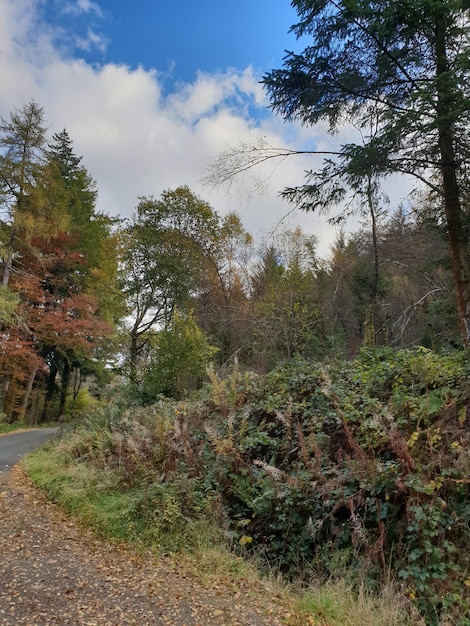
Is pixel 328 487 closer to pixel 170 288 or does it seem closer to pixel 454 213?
pixel 454 213

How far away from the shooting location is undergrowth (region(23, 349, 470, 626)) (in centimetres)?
340

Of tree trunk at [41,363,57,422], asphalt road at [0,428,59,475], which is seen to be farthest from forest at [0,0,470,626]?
tree trunk at [41,363,57,422]

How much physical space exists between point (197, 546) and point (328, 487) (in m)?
1.61

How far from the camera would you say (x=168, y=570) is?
3805 mm

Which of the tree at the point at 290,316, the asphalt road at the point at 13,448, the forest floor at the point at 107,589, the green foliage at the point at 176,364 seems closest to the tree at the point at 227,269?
the tree at the point at 290,316

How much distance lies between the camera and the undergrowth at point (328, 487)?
3.40 metres

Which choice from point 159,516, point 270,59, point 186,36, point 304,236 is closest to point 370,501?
point 159,516

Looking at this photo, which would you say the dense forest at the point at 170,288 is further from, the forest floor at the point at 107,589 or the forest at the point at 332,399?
the forest floor at the point at 107,589

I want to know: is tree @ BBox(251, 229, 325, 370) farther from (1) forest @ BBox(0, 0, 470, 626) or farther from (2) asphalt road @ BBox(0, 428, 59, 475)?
(2) asphalt road @ BBox(0, 428, 59, 475)

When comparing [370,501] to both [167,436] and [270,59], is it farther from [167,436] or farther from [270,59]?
[270,59]

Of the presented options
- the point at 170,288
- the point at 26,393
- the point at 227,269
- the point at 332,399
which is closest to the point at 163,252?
the point at 170,288

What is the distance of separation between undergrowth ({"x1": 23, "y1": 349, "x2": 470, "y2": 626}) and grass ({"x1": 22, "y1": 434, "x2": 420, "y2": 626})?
0.02 m

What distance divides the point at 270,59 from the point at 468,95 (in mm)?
3993

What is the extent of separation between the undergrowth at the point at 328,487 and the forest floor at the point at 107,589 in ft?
1.18
